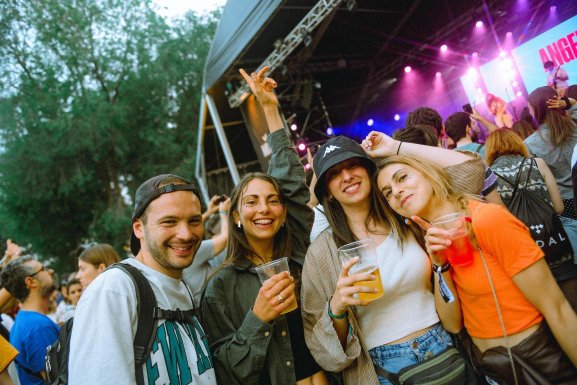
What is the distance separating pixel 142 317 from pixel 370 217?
1356 mm

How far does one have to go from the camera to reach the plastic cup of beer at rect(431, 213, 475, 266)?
1.43 metres

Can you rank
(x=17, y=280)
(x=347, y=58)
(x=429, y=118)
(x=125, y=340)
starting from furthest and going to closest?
(x=347, y=58) < (x=17, y=280) < (x=429, y=118) < (x=125, y=340)

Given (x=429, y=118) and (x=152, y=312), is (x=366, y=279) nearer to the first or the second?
(x=152, y=312)

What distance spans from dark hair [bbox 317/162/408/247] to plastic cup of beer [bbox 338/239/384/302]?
1.20ft

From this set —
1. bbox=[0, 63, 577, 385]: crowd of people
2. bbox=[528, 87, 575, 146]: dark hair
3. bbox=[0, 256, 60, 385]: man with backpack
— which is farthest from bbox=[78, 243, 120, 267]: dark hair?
bbox=[528, 87, 575, 146]: dark hair

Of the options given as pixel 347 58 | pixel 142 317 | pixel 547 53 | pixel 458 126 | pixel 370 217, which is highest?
pixel 347 58

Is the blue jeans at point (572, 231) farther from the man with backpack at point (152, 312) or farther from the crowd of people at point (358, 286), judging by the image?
the man with backpack at point (152, 312)

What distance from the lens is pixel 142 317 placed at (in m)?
1.48

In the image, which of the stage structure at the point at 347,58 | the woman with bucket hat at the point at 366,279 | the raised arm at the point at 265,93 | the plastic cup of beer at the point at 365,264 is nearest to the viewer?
the plastic cup of beer at the point at 365,264

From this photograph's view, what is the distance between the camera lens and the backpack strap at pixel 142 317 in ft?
4.61

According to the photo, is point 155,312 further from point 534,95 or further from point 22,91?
point 22,91

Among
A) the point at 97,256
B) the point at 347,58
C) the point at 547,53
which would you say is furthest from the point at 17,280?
the point at 547,53

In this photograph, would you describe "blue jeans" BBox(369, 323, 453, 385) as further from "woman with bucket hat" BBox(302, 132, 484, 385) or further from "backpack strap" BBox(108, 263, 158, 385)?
"backpack strap" BBox(108, 263, 158, 385)

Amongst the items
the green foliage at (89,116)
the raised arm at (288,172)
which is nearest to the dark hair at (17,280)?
the raised arm at (288,172)
